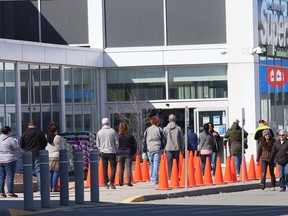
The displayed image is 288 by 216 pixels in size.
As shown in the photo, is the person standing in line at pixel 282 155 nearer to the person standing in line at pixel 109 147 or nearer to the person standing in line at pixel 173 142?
the person standing in line at pixel 173 142

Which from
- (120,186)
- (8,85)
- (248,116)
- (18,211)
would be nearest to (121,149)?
(120,186)

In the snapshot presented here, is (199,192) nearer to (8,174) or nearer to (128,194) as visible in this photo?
(128,194)

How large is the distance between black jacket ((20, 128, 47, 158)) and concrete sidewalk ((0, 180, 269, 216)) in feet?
3.59

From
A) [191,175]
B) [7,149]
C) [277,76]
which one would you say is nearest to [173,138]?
[191,175]

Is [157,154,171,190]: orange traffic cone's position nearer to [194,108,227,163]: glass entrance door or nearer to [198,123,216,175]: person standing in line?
[198,123,216,175]: person standing in line

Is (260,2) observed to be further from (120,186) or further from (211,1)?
(120,186)

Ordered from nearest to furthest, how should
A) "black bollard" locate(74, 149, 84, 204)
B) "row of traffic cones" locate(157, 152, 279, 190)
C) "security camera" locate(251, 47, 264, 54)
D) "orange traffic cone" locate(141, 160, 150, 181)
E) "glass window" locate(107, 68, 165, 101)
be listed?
"black bollard" locate(74, 149, 84, 204) → "row of traffic cones" locate(157, 152, 279, 190) → "orange traffic cone" locate(141, 160, 150, 181) → "security camera" locate(251, 47, 264, 54) → "glass window" locate(107, 68, 165, 101)

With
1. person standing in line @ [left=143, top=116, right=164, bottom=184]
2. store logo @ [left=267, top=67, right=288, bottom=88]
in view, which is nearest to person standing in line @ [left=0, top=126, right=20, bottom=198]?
person standing in line @ [left=143, top=116, right=164, bottom=184]

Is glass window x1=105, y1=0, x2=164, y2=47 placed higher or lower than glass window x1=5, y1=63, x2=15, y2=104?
higher

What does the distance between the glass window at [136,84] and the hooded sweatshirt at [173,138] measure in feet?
48.8

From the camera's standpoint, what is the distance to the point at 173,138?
87.2 feet

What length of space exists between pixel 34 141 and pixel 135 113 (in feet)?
54.5

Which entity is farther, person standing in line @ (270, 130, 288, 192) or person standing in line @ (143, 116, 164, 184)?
person standing in line @ (143, 116, 164, 184)

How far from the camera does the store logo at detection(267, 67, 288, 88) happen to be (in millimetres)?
43406
